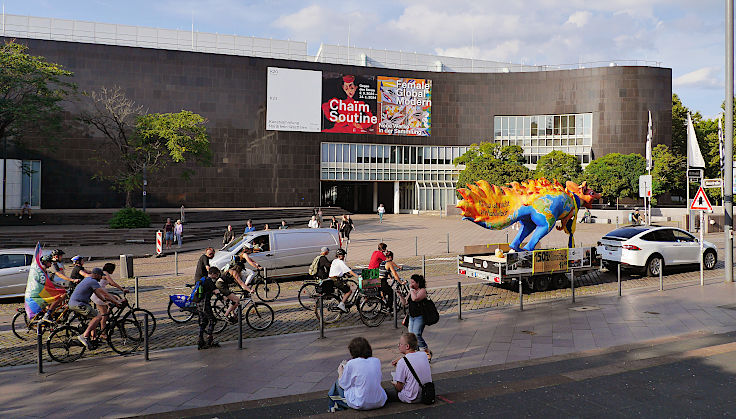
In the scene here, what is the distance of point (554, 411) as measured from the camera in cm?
689

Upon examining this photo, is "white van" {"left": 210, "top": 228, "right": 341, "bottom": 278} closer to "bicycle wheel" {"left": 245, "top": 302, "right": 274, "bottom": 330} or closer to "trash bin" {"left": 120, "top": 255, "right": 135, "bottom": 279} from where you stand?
"trash bin" {"left": 120, "top": 255, "right": 135, "bottom": 279}

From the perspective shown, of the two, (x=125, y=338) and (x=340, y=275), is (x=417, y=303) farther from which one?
(x=125, y=338)

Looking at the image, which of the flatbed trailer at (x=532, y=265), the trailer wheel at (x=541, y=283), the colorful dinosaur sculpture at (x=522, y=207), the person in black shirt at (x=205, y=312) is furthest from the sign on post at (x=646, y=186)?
the person in black shirt at (x=205, y=312)

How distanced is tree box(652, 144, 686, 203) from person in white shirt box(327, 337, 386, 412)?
60.8 m

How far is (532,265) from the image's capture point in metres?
15.6

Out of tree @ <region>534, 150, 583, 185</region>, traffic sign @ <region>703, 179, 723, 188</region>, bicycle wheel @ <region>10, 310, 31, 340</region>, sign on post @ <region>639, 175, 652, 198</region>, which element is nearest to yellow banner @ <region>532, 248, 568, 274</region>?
traffic sign @ <region>703, 179, 723, 188</region>

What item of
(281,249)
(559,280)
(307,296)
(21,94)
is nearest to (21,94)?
(21,94)

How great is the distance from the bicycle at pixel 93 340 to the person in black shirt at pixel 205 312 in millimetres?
1304

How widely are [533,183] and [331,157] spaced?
49.2 m

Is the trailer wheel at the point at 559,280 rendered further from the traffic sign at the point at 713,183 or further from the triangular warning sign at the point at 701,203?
the traffic sign at the point at 713,183

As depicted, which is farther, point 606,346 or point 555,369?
point 606,346

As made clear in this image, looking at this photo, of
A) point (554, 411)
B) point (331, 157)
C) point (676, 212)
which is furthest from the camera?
point (331, 157)

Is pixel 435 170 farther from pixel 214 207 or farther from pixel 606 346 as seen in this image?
pixel 606 346

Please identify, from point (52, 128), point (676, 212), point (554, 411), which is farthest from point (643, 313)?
point (676, 212)
